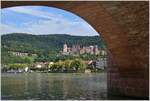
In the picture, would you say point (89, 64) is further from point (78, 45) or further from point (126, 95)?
point (126, 95)

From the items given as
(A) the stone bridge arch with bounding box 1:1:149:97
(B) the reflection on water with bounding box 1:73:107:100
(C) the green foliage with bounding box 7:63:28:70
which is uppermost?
(C) the green foliage with bounding box 7:63:28:70

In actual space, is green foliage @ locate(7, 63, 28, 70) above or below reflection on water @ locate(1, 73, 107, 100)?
above

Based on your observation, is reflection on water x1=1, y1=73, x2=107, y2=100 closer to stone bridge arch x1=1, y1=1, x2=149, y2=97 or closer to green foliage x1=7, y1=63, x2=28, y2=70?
stone bridge arch x1=1, y1=1, x2=149, y2=97

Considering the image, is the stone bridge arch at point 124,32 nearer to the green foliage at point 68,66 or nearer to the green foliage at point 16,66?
the green foliage at point 68,66

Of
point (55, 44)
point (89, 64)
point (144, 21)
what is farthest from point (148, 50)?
point (55, 44)

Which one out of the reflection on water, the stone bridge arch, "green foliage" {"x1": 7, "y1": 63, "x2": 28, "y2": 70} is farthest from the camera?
"green foliage" {"x1": 7, "y1": 63, "x2": 28, "y2": 70}

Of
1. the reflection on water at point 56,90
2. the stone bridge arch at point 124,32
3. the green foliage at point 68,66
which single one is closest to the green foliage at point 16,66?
the green foliage at point 68,66

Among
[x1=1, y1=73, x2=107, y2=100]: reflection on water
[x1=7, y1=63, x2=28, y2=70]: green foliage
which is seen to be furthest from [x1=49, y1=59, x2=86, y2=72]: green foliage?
[x1=1, y1=73, x2=107, y2=100]: reflection on water

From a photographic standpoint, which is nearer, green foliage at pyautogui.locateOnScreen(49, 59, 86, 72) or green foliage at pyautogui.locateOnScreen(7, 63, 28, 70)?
green foliage at pyautogui.locateOnScreen(49, 59, 86, 72)

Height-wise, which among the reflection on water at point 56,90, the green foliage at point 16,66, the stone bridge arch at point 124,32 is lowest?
the reflection on water at point 56,90
